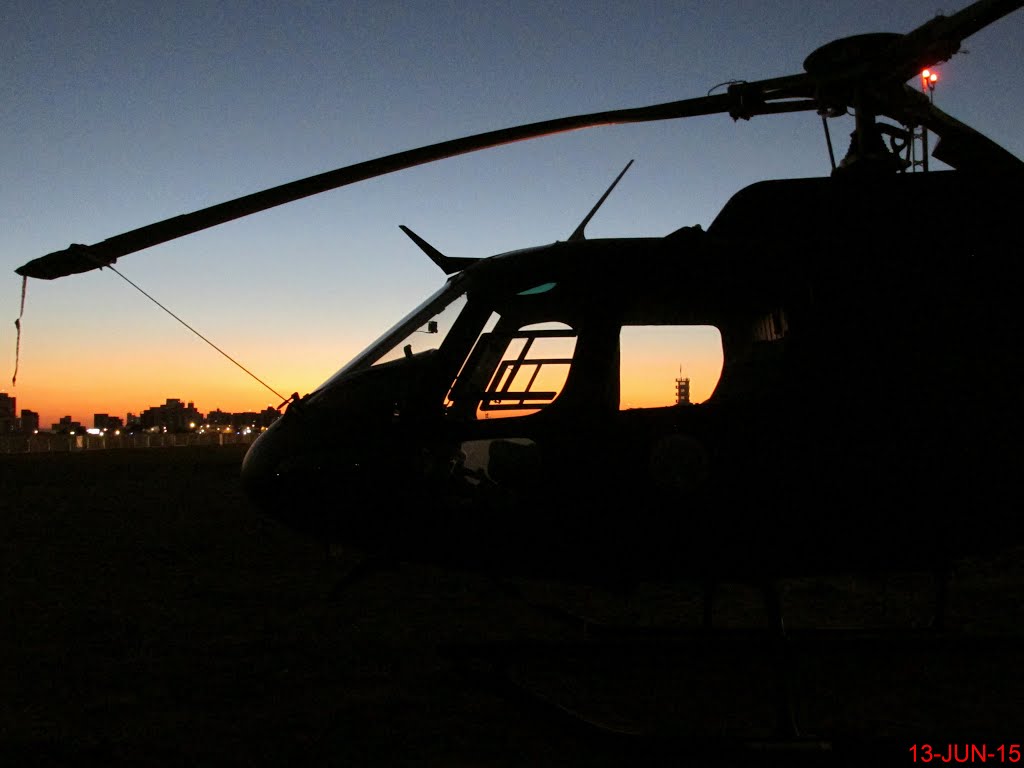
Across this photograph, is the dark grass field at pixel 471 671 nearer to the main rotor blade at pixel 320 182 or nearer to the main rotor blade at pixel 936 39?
the main rotor blade at pixel 320 182

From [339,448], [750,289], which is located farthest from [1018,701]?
[339,448]

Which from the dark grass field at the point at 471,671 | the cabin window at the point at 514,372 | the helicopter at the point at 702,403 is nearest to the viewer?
the dark grass field at the point at 471,671

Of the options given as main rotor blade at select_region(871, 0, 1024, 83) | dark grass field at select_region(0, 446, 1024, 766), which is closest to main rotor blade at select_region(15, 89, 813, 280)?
main rotor blade at select_region(871, 0, 1024, 83)

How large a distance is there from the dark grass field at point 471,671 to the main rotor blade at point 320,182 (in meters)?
1.96

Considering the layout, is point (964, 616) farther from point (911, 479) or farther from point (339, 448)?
point (339, 448)

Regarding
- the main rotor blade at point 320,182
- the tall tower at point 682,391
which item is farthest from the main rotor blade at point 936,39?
the tall tower at point 682,391

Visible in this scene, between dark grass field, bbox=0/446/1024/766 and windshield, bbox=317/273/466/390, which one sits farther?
windshield, bbox=317/273/466/390

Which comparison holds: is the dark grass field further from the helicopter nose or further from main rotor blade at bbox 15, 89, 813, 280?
main rotor blade at bbox 15, 89, 813, 280

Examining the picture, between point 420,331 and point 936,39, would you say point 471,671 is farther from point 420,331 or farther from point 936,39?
point 936,39

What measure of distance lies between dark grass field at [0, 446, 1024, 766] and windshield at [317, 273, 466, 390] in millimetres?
1123

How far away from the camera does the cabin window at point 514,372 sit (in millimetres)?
4023

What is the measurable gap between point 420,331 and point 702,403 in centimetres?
152

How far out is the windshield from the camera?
4.33 m

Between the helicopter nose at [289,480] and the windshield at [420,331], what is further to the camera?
the windshield at [420,331]
